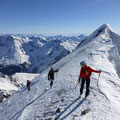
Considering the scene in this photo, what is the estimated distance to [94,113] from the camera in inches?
458

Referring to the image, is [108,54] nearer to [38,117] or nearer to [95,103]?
[95,103]

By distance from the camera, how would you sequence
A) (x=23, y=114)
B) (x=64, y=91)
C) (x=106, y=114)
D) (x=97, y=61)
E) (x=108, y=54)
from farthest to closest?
1. (x=108, y=54)
2. (x=97, y=61)
3. (x=64, y=91)
4. (x=23, y=114)
5. (x=106, y=114)

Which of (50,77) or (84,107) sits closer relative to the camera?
(84,107)

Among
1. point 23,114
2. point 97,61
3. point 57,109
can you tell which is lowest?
point 23,114

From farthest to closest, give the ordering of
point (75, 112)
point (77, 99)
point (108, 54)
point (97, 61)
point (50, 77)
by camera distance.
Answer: point (108, 54)
point (97, 61)
point (50, 77)
point (77, 99)
point (75, 112)

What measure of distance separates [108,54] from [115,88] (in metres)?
15.3

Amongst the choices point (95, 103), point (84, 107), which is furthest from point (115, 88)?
point (84, 107)

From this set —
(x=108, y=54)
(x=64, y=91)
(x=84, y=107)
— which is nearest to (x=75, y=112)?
(x=84, y=107)

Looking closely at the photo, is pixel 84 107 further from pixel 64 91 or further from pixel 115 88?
pixel 115 88

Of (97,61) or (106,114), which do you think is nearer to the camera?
(106,114)

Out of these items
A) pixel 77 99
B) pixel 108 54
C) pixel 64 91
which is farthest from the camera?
pixel 108 54

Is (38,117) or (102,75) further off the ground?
(102,75)

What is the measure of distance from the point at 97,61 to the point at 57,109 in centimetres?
1670

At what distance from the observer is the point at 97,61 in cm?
2744
